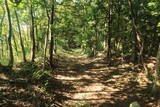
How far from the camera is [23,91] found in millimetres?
7707

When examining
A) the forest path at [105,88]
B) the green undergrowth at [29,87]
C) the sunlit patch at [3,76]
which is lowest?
the forest path at [105,88]

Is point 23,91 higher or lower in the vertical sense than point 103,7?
lower

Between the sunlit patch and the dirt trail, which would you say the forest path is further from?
the sunlit patch

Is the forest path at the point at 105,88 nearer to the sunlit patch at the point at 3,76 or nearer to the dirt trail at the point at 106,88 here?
the dirt trail at the point at 106,88

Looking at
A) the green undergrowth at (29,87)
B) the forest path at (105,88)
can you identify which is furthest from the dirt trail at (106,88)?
the green undergrowth at (29,87)

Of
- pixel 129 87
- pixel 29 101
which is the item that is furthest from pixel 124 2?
pixel 29 101

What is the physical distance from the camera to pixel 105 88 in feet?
31.8

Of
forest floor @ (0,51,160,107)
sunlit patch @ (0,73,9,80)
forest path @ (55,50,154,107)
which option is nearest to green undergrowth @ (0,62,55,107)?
forest floor @ (0,51,160,107)

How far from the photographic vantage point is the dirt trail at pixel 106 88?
8055mm

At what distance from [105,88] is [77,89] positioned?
6.16 feet

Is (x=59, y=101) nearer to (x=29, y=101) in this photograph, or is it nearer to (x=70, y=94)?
(x=70, y=94)

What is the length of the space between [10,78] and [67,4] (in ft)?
24.7

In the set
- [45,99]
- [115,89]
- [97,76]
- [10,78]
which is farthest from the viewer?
[97,76]

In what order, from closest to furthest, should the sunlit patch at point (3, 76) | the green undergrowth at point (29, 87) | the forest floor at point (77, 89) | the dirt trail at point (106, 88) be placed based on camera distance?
the green undergrowth at point (29, 87)
the forest floor at point (77, 89)
the dirt trail at point (106, 88)
the sunlit patch at point (3, 76)
